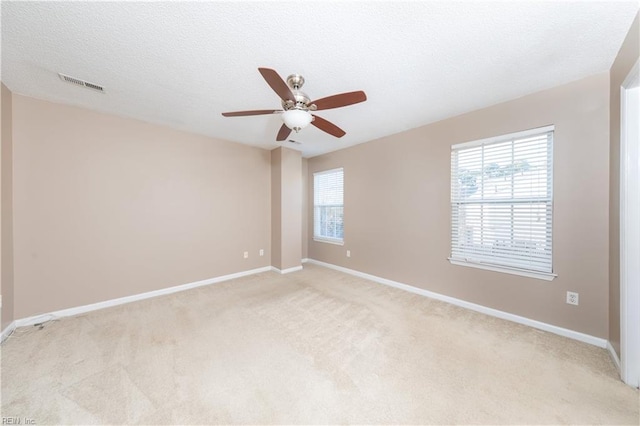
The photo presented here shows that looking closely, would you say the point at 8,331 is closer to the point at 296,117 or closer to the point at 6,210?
the point at 6,210

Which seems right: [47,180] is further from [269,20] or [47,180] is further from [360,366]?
[360,366]

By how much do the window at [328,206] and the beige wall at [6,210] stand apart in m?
4.18

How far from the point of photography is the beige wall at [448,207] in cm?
205

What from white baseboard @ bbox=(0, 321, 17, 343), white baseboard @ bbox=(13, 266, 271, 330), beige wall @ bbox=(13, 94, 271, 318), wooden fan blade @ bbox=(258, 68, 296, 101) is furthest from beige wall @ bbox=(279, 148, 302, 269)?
white baseboard @ bbox=(0, 321, 17, 343)

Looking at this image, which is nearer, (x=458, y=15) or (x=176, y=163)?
(x=458, y=15)

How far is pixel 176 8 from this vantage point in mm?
1357

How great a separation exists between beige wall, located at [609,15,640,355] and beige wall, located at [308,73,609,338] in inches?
3.4

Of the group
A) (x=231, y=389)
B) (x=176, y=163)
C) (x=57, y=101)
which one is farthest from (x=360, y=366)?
(x=57, y=101)

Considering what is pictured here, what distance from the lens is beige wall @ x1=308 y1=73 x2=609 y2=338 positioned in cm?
205

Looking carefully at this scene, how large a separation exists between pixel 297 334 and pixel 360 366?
72 cm

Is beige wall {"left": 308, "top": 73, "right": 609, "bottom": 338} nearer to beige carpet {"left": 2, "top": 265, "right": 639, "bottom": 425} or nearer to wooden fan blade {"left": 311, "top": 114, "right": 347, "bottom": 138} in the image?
beige carpet {"left": 2, "top": 265, "right": 639, "bottom": 425}

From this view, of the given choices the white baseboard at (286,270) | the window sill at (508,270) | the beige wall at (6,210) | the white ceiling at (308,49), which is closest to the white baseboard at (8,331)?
the beige wall at (6,210)

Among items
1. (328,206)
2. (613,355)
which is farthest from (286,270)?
(613,355)

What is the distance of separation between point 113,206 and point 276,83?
2.91 metres
